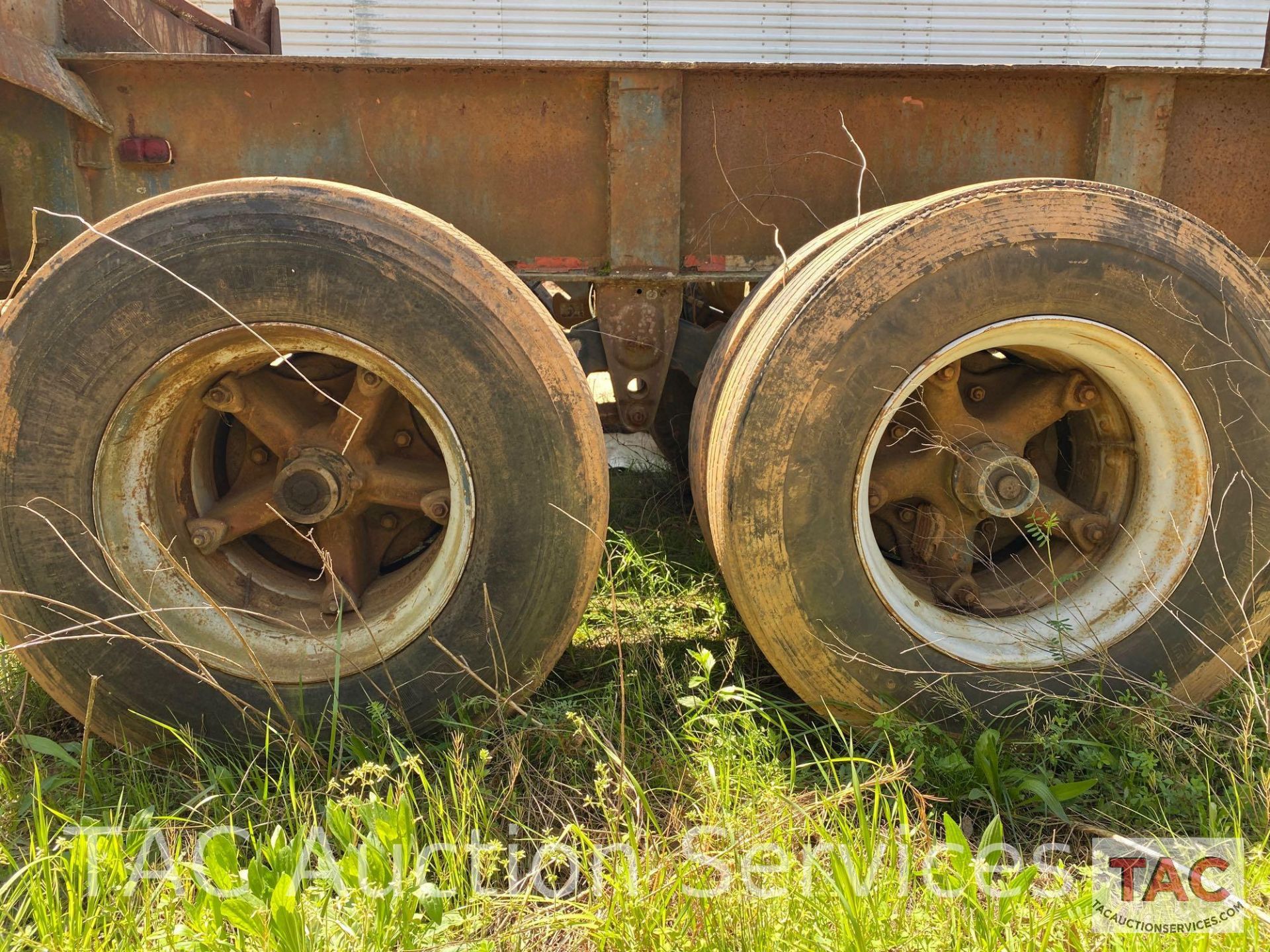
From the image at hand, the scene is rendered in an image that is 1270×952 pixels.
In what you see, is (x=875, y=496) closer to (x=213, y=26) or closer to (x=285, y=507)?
(x=285, y=507)

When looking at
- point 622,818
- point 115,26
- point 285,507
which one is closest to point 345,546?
point 285,507

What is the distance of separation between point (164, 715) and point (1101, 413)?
8.00 feet

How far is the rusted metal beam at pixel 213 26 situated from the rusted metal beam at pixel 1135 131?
3028 millimetres

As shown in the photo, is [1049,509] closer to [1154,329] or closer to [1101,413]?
[1101,413]

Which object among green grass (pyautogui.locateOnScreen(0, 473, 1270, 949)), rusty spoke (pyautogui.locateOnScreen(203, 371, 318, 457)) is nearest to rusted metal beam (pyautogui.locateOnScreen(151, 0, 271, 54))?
rusty spoke (pyautogui.locateOnScreen(203, 371, 318, 457))

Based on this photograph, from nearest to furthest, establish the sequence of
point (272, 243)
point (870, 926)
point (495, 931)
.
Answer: point (870, 926) → point (495, 931) → point (272, 243)

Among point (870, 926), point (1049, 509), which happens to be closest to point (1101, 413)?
point (1049, 509)

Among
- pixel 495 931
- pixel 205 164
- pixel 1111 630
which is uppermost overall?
pixel 205 164

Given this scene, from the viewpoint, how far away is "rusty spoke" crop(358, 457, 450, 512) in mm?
2195

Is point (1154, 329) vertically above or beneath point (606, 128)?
beneath

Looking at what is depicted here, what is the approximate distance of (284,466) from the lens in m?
2.12

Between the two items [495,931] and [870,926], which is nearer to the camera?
[870,926]

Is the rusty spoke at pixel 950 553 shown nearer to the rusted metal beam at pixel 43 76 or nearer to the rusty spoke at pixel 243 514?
the rusty spoke at pixel 243 514

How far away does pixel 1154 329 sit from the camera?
1.96m
